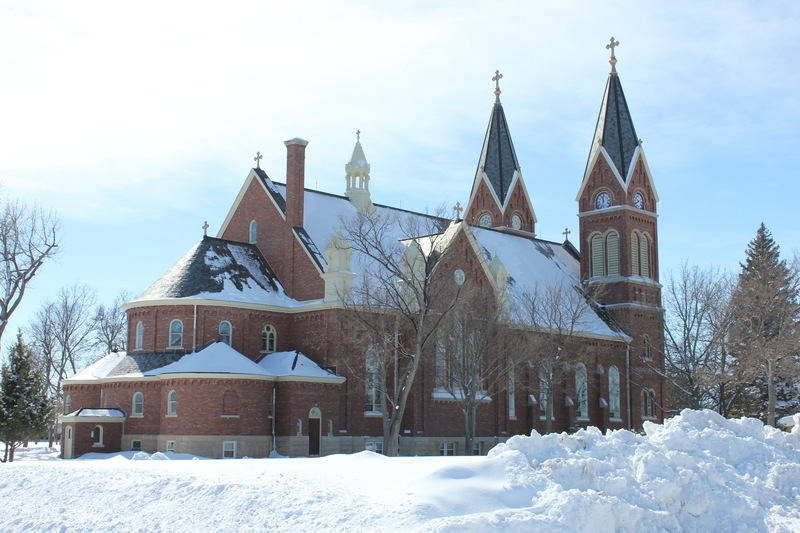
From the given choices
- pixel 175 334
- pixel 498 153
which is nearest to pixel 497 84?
pixel 498 153

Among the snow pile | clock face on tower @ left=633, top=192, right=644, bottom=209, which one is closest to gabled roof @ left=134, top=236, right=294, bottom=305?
clock face on tower @ left=633, top=192, right=644, bottom=209

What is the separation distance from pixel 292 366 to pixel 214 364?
12.9 feet

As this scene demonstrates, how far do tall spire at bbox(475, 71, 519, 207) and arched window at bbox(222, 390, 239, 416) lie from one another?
34117 millimetres

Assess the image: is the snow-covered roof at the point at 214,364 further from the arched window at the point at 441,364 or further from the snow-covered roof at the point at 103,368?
the arched window at the point at 441,364

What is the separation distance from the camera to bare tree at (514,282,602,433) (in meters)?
50.7

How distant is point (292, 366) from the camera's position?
44.9 m

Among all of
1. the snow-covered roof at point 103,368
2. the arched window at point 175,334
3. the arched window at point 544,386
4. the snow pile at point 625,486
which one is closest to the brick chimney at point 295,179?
the arched window at point 175,334

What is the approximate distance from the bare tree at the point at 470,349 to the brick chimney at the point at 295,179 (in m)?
9.90

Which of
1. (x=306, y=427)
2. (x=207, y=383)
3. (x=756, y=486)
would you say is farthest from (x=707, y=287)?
(x=756, y=486)

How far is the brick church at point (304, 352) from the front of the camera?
4312 centimetres

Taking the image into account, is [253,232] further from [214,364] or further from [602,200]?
[602,200]

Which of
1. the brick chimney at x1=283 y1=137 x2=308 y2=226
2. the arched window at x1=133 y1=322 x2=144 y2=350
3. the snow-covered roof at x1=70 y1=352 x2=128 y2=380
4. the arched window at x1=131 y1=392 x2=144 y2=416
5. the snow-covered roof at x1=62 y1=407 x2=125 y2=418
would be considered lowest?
the snow-covered roof at x1=62 y1=407 x2=125 y2=418

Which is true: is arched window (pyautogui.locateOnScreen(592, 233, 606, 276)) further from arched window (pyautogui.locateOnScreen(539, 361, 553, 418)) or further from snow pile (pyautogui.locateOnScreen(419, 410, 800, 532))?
snow pile (pyautogui.locateOnScreen(419, 410, 800, 532))

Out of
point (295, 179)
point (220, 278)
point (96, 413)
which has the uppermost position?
point (295, 179)
